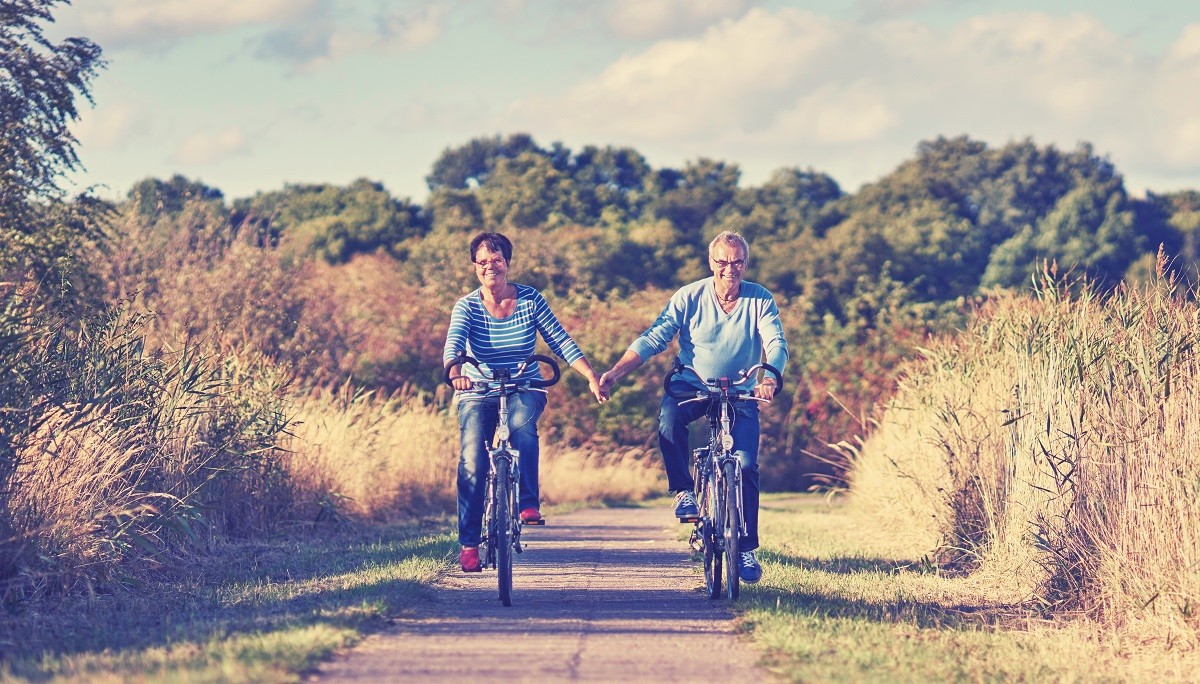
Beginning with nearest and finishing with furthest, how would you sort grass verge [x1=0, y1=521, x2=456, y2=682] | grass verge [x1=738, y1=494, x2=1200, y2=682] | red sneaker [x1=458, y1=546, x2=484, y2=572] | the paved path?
1. grass verge [x1=0, y1=521, x2=456, y2=682]
2. the paved path
3. grass verge [x1=738, y1=494, x2=1200, y2=682]
4. red sneaker [x1=458, y1=546, x2=484, y2=572]

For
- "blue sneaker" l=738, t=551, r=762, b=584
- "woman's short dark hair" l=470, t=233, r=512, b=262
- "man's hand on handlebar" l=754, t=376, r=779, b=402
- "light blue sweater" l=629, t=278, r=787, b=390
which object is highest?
"woman's short dark hair" l=470, t=233, r=512, b=262

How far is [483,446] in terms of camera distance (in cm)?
962

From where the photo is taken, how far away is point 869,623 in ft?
27.6

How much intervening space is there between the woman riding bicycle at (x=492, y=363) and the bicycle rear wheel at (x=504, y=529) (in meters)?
0.27

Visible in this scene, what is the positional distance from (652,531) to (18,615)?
27.5 feet

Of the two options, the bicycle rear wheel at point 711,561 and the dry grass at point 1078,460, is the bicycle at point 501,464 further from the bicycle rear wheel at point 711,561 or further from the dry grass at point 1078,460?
the dry grass at point 1078,460

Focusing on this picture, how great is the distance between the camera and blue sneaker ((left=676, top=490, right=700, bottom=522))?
9.84 metres

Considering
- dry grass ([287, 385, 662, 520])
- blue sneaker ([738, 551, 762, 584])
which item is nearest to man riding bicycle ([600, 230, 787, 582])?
blue sneaker ([738, 551, 762, 584])

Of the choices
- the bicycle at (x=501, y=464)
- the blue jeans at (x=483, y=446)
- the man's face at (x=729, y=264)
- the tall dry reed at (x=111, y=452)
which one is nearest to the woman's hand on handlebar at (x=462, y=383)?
the bicycle at (x=501, y=464)

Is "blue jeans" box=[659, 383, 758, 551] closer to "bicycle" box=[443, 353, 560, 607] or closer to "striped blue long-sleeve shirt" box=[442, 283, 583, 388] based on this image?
"striped blue long-sleeve shirt" box=[442, 283, 583, 388]

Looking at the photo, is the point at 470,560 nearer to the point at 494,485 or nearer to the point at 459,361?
the point at 494,485

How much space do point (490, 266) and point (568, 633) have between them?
284 centimetres

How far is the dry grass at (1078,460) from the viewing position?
341 inches

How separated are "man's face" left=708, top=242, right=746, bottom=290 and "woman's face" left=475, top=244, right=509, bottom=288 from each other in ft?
4.36
